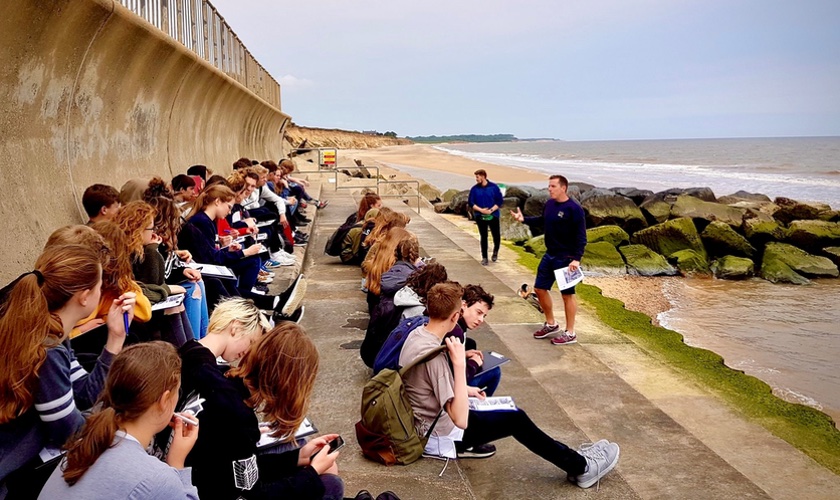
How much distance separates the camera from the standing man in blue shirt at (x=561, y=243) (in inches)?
302

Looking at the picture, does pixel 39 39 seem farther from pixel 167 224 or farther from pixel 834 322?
pixel 834 322

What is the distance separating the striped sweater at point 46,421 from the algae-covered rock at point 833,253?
18056 millimetres

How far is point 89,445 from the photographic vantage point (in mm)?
2227

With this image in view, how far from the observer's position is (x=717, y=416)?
260 inches

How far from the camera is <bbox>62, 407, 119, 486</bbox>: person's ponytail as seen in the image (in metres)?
2.21

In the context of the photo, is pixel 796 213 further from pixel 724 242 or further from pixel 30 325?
pixel 30 325

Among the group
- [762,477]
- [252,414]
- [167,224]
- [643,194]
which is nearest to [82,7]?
[167,224]

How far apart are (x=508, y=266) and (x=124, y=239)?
10115mm

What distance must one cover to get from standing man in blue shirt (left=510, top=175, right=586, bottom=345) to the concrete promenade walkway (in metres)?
0.34

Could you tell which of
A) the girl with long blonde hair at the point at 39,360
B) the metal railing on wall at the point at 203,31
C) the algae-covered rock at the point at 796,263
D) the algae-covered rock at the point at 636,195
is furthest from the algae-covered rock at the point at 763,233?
the girl with long blonde hair at the point at 39,360

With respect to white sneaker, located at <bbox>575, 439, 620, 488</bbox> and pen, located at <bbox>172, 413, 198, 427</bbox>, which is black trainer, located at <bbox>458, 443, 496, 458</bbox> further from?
pen, located at <bbox>172, 413, 198, 427</bbox>

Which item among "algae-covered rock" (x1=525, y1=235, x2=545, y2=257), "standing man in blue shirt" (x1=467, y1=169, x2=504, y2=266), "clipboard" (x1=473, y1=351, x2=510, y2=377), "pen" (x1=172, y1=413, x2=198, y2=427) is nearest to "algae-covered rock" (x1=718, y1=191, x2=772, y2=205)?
"algae-covered rock" (x1=525, y1=235, x2=545, y2=257)

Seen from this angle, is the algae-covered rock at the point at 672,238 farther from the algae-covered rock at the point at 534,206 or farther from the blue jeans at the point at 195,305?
the blue jeans at the point at 195,305

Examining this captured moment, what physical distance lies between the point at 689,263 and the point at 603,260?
7.02ft
